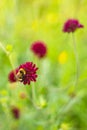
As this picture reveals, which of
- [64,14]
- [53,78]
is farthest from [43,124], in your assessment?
[64,14]

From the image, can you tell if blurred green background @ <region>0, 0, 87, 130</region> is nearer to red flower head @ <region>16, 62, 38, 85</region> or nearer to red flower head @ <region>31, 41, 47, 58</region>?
red flower head @ <region>31, 41, 47, 58</region>

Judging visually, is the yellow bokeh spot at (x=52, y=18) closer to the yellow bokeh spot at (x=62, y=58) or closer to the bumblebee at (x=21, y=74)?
the yellow bokeh spot at (x=62, y=58)

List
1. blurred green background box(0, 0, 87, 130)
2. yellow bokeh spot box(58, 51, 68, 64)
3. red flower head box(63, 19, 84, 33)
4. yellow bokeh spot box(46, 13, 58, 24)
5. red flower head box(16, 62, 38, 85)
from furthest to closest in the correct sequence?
yellow bokeh spot box(46, 13, 58, 24) → yellow bokeh spot box(58, 51, 68, 64) → blurred green background box(0, 0, 87, 130) → red flower head box(63, 19, 84, 33) → red flower head box(16, 62, 38, 85)

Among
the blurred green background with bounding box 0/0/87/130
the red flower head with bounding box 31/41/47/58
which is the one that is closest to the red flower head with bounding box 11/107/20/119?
the blurred green background with bounding box 0/0/87/130

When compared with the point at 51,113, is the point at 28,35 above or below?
above

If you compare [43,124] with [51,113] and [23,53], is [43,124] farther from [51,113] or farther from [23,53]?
[23,53]

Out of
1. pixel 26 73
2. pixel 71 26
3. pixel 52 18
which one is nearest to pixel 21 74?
pixel 26 73

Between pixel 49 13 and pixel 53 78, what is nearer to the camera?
pixel 53 78

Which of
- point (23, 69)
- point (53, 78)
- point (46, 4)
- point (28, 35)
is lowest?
point (23, 69)
